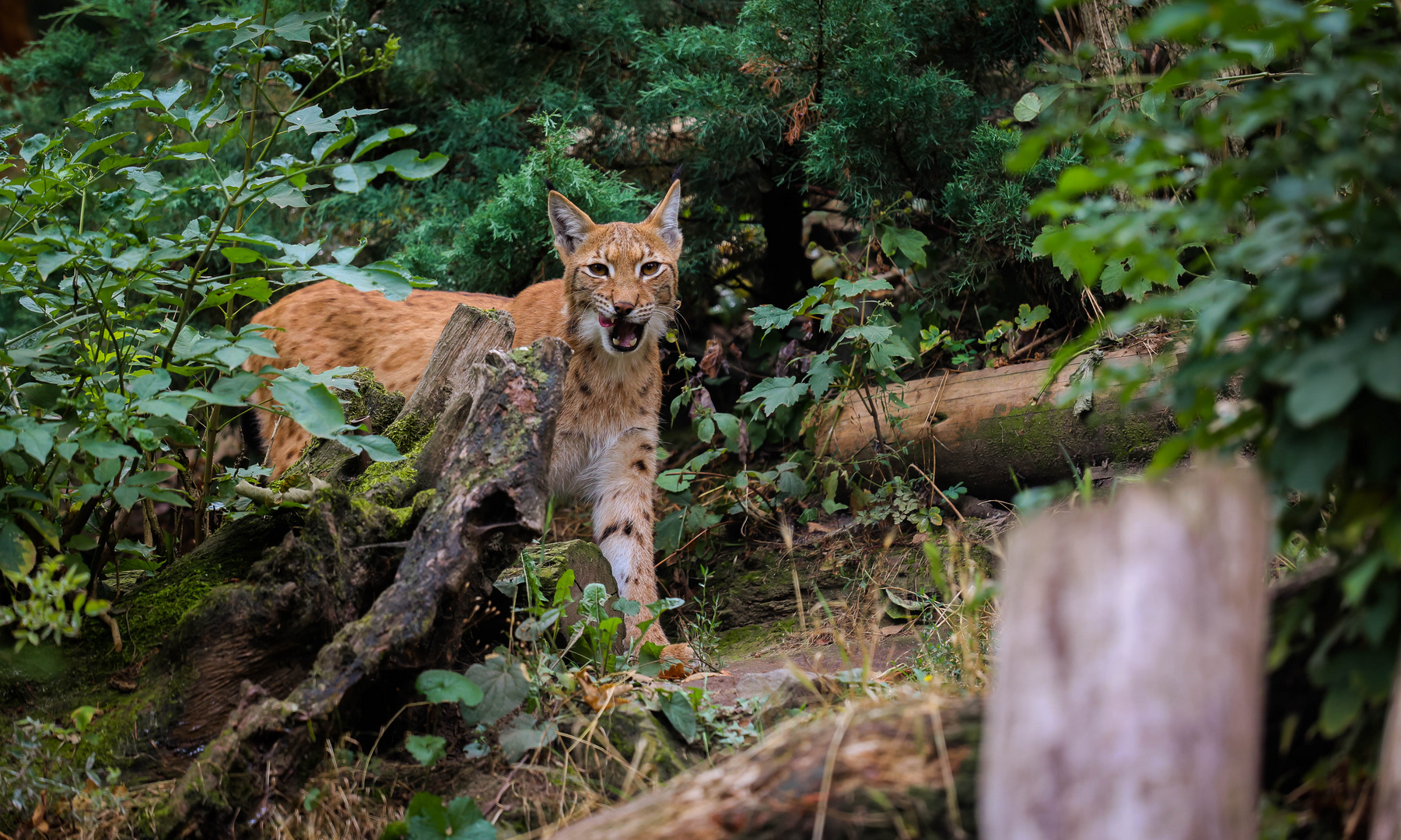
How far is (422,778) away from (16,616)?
1.14m

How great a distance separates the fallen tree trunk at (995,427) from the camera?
4.73 m

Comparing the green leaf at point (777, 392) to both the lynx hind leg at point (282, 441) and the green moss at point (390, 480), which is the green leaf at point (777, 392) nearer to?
the green moss at point (390, 480)

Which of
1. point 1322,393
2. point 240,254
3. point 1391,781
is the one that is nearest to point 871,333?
point 240,254

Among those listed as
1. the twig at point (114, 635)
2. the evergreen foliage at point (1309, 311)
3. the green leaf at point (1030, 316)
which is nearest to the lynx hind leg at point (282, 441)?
the twig at point (114, 635)

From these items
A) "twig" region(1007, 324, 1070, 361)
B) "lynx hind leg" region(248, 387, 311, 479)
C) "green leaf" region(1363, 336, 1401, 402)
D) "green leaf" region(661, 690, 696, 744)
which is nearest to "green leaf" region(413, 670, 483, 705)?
"green leaf" region(661, 690, 696, 744)

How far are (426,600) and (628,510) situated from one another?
2362 millimetres

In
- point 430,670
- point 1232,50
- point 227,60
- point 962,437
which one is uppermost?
point 1232,50

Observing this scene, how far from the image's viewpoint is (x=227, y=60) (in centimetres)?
303

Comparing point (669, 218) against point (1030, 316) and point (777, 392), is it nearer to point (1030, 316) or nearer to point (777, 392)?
point (777, 392)

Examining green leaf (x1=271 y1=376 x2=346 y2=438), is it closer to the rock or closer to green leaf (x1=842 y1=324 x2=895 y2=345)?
the rock

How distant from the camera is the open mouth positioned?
504cm

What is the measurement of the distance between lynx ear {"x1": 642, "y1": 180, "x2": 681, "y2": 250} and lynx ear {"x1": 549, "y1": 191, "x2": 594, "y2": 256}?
1.10 ft

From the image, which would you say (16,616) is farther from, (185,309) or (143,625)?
(185,309)

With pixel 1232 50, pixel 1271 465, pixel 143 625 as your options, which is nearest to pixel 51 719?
pixel 143 625
